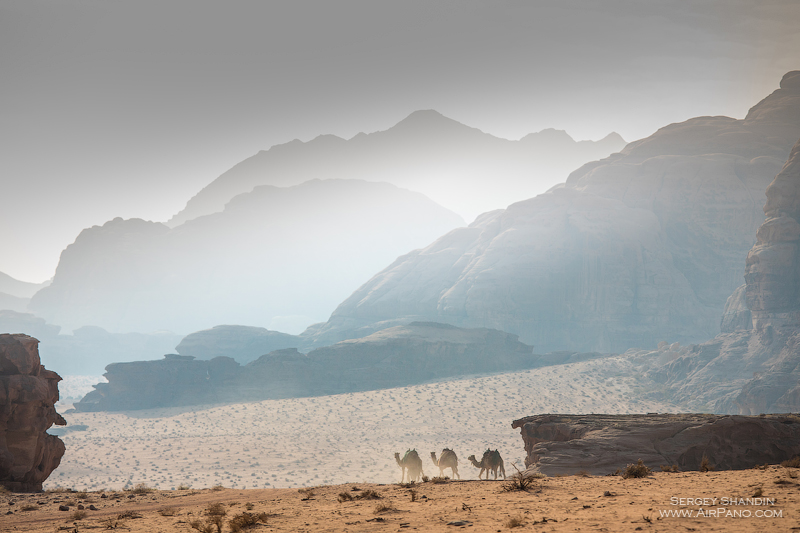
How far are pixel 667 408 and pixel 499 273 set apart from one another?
234ft

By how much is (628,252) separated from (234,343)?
401 ft

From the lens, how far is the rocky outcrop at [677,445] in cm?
2008

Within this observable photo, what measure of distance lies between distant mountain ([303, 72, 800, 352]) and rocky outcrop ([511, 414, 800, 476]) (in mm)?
109484

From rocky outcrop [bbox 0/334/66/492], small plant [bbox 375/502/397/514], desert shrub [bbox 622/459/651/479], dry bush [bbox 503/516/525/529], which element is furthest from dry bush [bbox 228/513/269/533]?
rocky outcrop [bbox 0/334/66/492]

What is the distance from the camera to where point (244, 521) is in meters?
10.6

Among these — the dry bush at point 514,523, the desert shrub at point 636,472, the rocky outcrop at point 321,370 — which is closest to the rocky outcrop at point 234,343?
the rocky outcrop at point 321,370

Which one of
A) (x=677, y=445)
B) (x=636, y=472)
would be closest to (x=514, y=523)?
(x=636, y=472)

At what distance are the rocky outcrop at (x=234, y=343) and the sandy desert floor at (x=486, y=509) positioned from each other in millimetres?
145239

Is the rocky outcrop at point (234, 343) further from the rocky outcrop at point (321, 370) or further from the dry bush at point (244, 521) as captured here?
the dry bush at point (244, 521)

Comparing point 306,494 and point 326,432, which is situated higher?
point 306,494

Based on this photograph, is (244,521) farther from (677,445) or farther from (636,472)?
(677,445)

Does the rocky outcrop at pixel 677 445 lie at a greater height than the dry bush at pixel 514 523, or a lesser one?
lesser

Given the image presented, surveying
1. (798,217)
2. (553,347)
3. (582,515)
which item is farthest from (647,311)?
(582,515)

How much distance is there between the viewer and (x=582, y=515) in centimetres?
964
